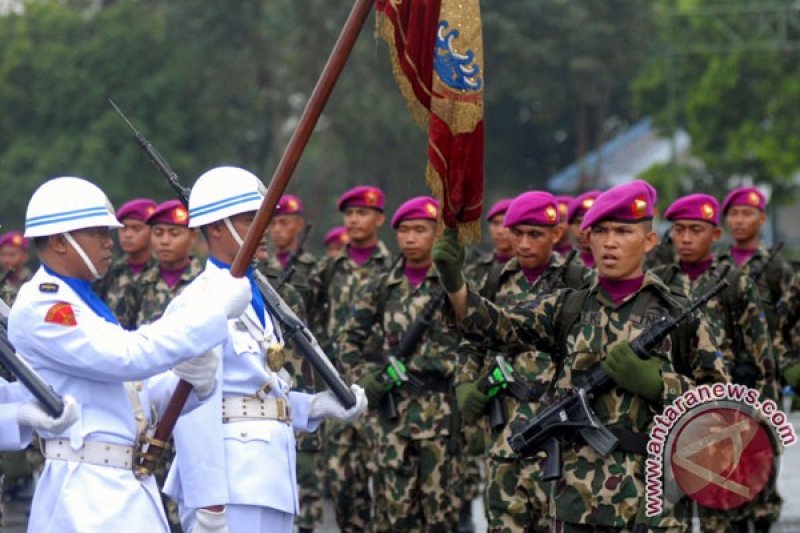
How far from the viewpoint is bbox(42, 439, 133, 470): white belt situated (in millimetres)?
6855

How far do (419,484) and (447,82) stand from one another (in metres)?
5.65

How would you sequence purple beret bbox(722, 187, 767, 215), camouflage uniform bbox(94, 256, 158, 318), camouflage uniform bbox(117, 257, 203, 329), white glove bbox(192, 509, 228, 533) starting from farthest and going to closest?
camouflage uniform bbox(94, 256, 158, 318) → purple beret bbox(722, 187, 767, 215) → camouflage uniform bbox(117, 257, 203, 329) → white glove bbox(192, 509, 228, 533)

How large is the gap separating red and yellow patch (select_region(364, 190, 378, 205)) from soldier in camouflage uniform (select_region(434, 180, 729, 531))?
242 inches

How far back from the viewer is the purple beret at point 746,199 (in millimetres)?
13586

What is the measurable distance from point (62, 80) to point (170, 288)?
110 feet

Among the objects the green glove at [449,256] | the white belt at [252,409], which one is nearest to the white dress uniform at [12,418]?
the white belt at [252,409]

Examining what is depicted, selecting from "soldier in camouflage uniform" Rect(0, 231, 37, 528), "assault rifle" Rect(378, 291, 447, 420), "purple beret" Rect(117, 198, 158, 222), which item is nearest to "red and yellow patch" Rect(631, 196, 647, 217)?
"soldier in camouflage uniform" Rect(0, 231, 37, 528)

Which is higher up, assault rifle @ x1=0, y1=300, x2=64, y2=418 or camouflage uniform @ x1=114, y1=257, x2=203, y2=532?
camouflage uniform @ x1=114, y1=257, x2=203, y2=532

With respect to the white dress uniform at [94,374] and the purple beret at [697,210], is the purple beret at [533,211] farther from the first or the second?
the white dress uniform at [94,374]

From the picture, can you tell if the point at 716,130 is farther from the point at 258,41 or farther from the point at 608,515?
the point at 608,515

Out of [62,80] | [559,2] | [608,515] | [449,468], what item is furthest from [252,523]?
[62,80]

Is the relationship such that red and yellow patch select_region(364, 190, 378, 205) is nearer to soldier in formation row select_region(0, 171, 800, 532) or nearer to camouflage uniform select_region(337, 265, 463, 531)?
soldier in formation row select_region(0, 171, 800, 532)

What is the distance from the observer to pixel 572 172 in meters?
49.2

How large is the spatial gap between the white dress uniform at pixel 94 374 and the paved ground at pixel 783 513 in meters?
6.58
